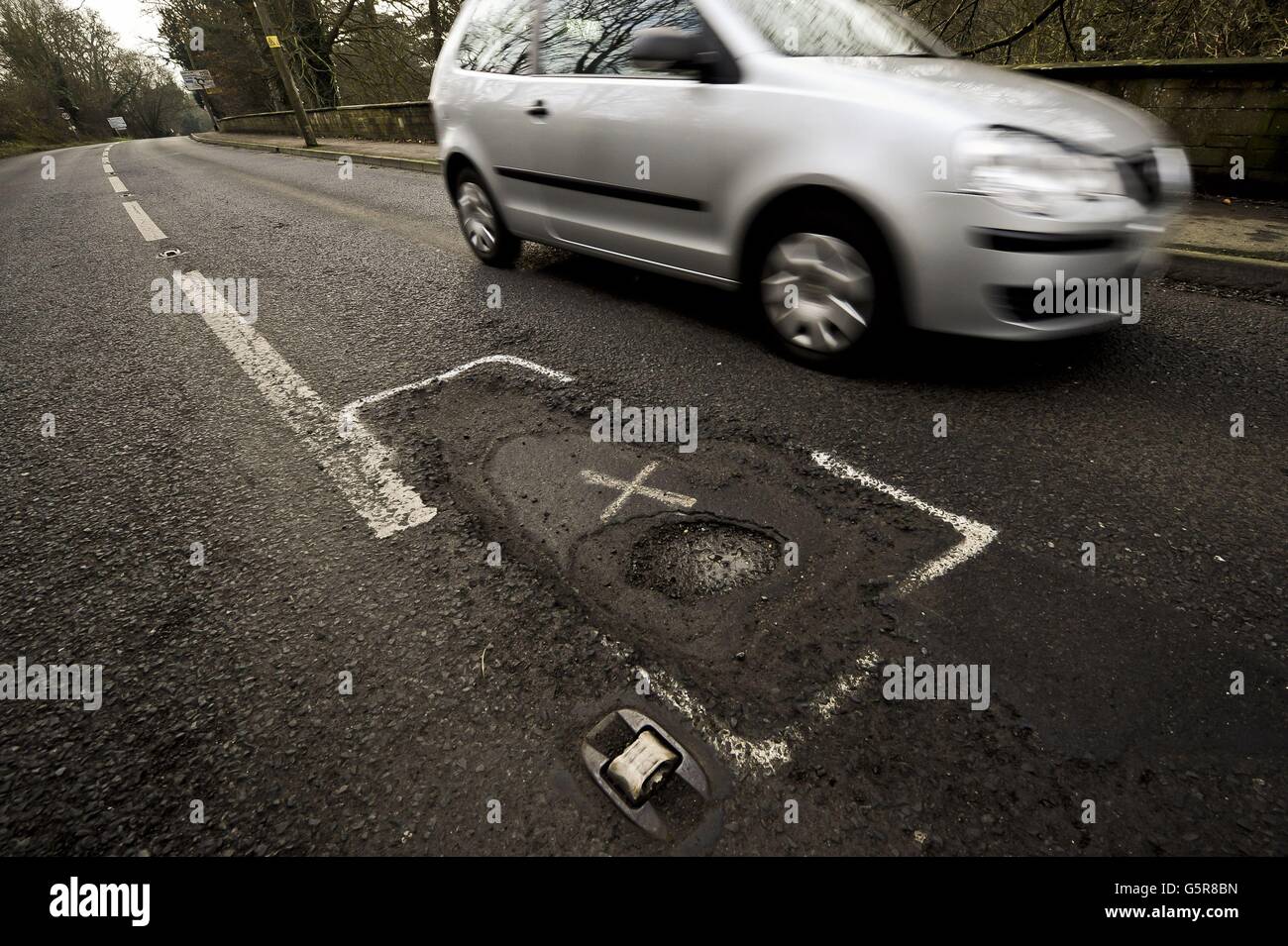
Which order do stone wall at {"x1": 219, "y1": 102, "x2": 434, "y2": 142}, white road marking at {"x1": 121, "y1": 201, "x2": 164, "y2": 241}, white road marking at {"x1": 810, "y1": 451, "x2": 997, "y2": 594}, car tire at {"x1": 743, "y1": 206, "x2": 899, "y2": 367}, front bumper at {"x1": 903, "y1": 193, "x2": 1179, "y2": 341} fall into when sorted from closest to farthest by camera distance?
white road marking at {"x1": 810, "y1": 451, "x2": 997, "y2": 594}
front bumper at {"x1": 903, "y1": 193, "x2": 1179, "y2": 341}
car tire at {"x1": 743, "y1": 206, "x2": 899, "y2": 367}
white road marking at {"x1": 121, "y1": 201, "x2": 164, "y2": 241}
stone wall at {"x1": 219, "y1": 102, "x2": 434, "y2": 142}

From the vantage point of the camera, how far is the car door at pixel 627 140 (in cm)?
308

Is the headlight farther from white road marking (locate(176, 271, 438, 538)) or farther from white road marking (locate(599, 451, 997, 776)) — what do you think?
white road marking (locate(176, 271, 438, 538))

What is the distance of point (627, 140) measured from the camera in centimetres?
336

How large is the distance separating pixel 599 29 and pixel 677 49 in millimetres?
988

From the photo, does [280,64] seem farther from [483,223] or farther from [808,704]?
[808,704]

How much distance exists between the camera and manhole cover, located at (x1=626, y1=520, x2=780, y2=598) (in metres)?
1.96

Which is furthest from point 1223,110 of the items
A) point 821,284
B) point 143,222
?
point 143,222

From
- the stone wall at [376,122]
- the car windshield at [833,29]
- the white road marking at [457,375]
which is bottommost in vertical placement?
the white road marking at [457,375]

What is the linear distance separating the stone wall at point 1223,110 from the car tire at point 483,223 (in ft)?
18.4

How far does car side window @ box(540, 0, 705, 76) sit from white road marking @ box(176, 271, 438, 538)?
2374 millimetres

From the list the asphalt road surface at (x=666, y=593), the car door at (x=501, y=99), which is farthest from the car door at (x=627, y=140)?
the asphalt road surface at (x=666, y=593)

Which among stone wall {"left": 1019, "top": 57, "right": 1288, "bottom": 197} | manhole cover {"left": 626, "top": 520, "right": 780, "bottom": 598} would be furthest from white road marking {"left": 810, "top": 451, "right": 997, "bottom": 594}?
stone wall {"left": 1019, "top": 57, "right": 1288, "bottom": 197}

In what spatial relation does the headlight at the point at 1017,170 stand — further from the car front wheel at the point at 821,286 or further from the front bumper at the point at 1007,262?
the car front wheel at the point at 821,286
